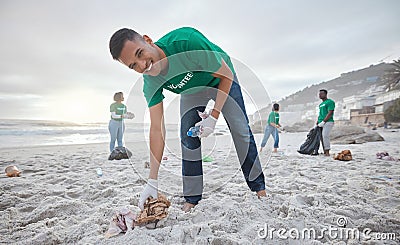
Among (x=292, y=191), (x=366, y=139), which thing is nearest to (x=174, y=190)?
(x=292, y=191)

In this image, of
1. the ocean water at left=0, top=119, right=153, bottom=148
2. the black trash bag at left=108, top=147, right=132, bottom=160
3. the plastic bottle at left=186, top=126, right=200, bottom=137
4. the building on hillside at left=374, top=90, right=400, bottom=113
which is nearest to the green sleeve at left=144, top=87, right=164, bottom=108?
the plastic bottle at left=186, top=126, right=200, bottom=137

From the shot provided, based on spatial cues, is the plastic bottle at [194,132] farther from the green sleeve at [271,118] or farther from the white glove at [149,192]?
the green sleeve at [271,118]

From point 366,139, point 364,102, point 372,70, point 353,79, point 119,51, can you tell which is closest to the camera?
point 119,51

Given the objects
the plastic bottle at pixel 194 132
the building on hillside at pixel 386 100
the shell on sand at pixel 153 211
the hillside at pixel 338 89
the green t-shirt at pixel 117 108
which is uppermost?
the hillside at pixel 338 89

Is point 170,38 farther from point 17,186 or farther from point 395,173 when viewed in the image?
point 395,173

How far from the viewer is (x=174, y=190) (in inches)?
83.0

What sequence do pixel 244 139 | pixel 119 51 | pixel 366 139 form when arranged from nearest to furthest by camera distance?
pixel 119 51, pixel 244 139, pixel 366 139

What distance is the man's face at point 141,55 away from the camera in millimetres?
1227

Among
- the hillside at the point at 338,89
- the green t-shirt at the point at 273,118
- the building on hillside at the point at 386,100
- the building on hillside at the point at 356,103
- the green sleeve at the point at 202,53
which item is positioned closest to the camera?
the green sleeve at the point at 202,53

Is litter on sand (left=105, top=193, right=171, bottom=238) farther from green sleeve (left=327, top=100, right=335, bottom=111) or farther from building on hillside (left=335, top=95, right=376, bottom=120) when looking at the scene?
building on hillside (left=335, top=95, right=376, bottom=120)

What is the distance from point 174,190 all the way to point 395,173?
8.24 feet

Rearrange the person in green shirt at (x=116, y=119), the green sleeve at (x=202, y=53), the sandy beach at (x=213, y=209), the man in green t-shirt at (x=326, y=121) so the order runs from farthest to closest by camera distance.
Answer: the person in green shirt at (x=116, y=119)
the man in green t-shirt at (x=326, y=121)
the green sleeve at (x=202, y=53)
the sandy beach at (x=213, y=209)

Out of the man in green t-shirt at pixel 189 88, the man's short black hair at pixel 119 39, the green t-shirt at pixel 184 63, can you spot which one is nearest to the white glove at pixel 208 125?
the man in green t-shirt at pixel 189 88

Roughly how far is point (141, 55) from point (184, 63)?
0.91ft
